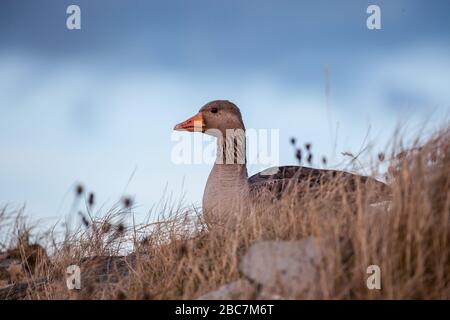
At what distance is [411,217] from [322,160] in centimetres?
213

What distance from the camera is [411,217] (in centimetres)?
457

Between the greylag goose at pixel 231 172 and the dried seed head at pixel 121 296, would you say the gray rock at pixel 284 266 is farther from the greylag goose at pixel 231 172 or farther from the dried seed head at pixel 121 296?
the greylag goose at pixel 231 172

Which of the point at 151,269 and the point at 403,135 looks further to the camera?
the point at 151,269

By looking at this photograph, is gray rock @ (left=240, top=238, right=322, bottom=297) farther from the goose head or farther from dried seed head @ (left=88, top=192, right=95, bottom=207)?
the goose head

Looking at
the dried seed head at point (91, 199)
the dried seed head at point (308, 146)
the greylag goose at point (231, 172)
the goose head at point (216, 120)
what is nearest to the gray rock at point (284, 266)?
the greylag goose at point (231, 172)

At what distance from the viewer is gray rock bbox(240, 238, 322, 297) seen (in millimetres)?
4242

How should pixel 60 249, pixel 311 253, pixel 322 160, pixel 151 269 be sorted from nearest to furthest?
pixel 311 253 → pixel 151 269 → pixel 322 160 → pixel 60 249

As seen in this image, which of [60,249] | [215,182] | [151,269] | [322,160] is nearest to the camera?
[151,269]

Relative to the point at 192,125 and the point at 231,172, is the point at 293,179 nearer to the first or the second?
the point at 231,172

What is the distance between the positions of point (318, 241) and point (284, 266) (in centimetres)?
31

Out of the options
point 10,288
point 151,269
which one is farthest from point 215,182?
point 10,288

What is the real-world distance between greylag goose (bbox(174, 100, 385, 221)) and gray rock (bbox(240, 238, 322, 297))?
2.22 metres

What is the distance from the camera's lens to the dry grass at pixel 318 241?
4359mm
